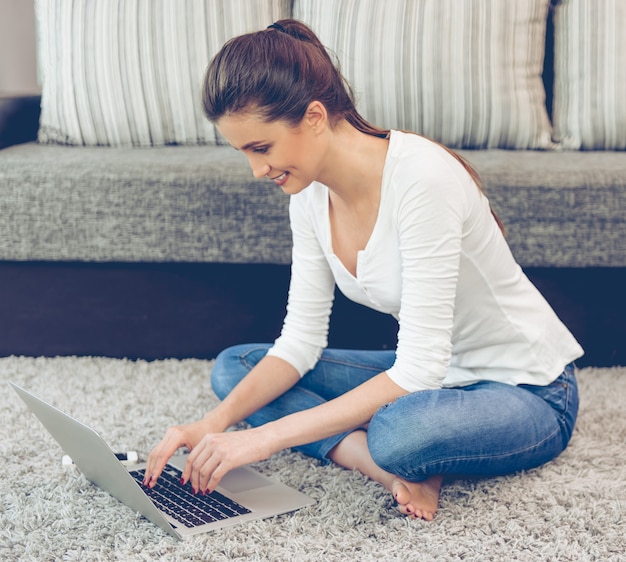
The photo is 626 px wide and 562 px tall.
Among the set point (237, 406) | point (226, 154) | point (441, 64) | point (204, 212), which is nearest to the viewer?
point (237, 406)

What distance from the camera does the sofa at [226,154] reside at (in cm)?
175

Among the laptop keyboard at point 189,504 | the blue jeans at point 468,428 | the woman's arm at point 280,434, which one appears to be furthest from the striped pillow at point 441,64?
the laptop keyboard at point 189,504

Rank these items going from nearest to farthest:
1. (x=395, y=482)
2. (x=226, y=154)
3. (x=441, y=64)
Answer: (x=395, y=482) → (x=226, y=154) → (x=441, y=64)

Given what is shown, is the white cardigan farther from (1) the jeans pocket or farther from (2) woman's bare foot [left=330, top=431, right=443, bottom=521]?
(2) woman's bare foot [left=330, top=431, right=443, bottom=521]

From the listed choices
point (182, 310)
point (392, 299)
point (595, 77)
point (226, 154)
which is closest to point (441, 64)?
point (595, 77)

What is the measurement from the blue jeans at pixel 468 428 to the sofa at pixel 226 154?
448mm

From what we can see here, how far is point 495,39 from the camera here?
207cm

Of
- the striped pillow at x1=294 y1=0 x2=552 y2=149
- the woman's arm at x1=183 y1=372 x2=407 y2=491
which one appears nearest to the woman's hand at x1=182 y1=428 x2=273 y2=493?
the woman's arm at x1=183 y1=372 x2=407 y2=491

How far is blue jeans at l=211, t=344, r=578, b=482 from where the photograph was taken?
116 cm

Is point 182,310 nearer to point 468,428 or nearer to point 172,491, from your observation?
point 172,491

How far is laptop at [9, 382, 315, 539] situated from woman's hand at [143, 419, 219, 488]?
23mm

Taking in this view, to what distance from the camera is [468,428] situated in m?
1.18

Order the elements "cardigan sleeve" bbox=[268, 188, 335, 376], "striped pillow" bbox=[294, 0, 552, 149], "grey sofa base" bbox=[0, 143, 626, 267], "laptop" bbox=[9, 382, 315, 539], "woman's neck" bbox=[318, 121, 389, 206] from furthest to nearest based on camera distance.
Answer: "striped pillow" bbox=[294, 0, 552, 149]
"grey sofa base" bbox=[0, 143, 626, 267]
"cardigan sleeve" bbox=[268, 188, 335, 376]
"woman's neck" bbox=[318, 121, 389, 206]
"laptop" bbox=[9, 382, 315, 539]

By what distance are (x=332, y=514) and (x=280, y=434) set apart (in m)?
0.14
